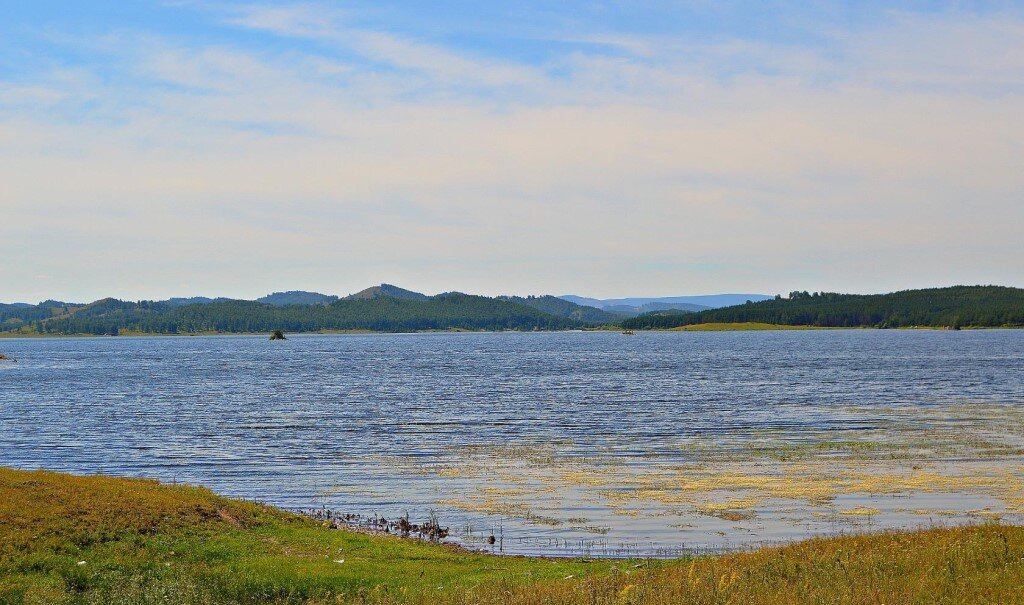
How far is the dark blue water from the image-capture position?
39.3m

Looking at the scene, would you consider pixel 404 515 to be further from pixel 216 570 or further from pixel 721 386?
pixel 721 386

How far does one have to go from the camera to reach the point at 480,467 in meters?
41.2

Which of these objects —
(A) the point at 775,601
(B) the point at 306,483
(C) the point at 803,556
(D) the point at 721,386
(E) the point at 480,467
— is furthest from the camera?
(D) the point at 721,386

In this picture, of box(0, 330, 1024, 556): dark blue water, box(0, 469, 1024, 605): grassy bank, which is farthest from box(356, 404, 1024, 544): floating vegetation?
box(0, 469, 1024, 605): grassy bank

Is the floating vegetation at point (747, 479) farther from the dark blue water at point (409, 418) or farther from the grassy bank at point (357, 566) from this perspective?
the grassy bank at point (357, 566)

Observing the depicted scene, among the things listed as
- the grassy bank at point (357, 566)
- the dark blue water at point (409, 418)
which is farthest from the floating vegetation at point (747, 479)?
the grassy bank at point (357, 566)

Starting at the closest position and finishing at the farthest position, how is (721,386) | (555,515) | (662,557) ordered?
1. (662,557)
2. (555,515)
3. (721,386)

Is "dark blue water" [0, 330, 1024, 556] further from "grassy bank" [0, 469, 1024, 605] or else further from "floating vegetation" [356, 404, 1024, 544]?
"grassy bank" [0, 469, 1024, 605]

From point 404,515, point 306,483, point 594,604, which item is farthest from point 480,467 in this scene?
point 594,604

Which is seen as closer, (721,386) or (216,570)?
(216,570)

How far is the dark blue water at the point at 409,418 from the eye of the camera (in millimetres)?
39344

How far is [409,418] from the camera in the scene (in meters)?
64.6

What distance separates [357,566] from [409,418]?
4241 cm

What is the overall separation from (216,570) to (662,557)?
11.4 metres
